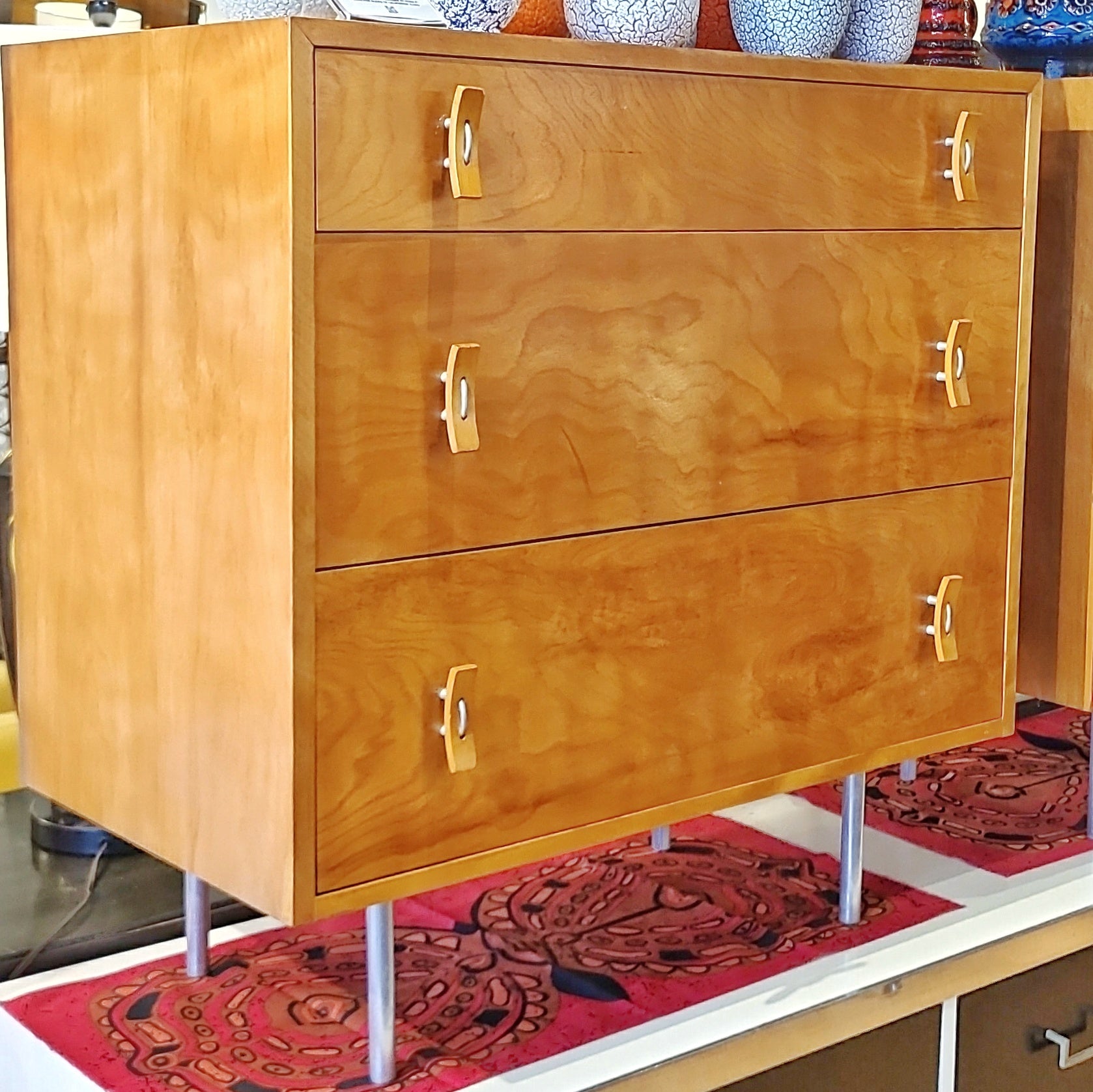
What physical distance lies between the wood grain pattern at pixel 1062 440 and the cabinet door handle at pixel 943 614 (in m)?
0.25

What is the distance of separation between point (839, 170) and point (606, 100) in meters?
0.25

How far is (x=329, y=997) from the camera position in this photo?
1414 mm

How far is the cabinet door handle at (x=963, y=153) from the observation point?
4.57 feet

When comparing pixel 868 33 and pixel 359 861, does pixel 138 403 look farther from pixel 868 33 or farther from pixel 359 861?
pixel 868 33

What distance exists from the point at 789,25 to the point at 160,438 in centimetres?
59

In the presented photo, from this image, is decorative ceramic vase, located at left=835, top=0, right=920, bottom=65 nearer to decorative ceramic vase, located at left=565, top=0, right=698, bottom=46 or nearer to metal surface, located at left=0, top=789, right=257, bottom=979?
decorative ceramic vase, located at left=565, top=0, right=698, bottom=46

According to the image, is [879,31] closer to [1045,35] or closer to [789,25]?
[789,25]

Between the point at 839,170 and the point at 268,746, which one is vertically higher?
the point at 839,170

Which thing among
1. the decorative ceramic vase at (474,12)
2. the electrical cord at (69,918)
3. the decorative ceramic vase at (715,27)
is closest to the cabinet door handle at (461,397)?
the decorative ceramic vase at (474,12)

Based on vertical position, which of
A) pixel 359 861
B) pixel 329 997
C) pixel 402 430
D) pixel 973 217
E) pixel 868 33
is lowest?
pixel 329 997

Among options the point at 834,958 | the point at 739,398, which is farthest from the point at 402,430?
the point at 834,958

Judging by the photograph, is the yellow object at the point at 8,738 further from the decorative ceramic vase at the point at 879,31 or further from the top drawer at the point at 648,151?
the decorative ceramic vase at the point at 879,31

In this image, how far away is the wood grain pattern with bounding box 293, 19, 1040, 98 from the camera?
3.38 feet

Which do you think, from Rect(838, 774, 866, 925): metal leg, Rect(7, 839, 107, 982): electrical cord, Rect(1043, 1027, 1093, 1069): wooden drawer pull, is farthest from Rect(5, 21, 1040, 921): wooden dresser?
Rect(1043, 1027, 1093, 1069): wooden drawer pull
